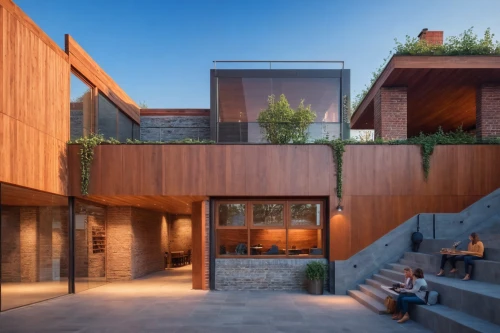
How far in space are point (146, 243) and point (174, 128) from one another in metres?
4.92

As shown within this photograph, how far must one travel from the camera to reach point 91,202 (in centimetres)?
1467

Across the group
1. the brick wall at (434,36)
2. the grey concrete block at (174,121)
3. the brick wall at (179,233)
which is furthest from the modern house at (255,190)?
the brick wall at (179,233)

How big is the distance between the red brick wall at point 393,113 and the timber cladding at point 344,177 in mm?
1920

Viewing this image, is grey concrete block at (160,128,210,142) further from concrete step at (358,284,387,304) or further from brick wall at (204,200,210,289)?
concrete step at (358,284,387,304)

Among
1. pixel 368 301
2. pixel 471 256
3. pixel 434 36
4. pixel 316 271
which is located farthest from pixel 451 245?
pixel 434 36

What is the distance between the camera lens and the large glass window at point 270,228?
13.8 meters

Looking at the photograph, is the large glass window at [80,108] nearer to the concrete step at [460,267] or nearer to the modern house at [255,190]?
the modern house at [255,190]

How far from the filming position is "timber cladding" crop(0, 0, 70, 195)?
9766 millimetres

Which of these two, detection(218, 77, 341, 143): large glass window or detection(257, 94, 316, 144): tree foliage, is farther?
detection(218, 77, 341, 143): large glass window

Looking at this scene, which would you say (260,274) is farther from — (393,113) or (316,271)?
(393,113)

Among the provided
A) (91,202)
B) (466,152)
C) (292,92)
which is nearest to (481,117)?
(466,152)

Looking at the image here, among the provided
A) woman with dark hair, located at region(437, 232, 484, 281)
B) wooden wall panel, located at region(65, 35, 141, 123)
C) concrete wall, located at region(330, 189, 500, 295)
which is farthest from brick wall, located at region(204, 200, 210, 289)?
woman with dark hair, located at region(437, 232, 484, 281)

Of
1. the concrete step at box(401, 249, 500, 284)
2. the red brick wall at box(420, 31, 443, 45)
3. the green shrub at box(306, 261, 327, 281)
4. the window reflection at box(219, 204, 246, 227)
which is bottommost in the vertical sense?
the green shrub at box(306, 261, 327, 281)

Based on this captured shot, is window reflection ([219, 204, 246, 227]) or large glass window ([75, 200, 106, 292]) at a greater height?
window reflection ([219, 204, 246, 227])
